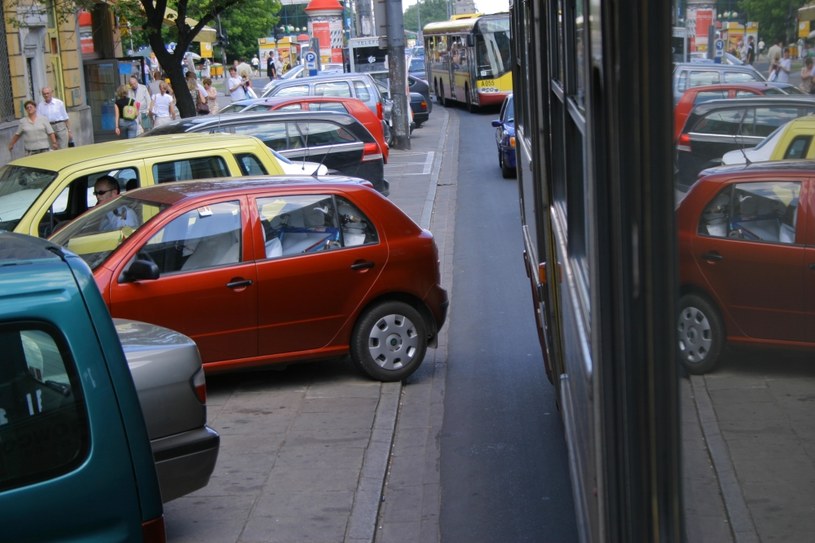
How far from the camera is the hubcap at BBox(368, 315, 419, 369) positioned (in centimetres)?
837

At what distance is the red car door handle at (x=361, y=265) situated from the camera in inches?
324

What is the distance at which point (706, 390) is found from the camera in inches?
68.2

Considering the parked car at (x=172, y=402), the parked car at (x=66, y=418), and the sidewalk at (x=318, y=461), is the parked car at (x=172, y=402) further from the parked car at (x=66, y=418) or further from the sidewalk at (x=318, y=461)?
the parked car at (x=66, y=418)

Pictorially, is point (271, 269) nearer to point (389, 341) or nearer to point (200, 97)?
point (389, 341)

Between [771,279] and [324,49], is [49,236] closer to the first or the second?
[771,279]

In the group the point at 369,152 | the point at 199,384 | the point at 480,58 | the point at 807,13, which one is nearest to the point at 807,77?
the point at 807,13

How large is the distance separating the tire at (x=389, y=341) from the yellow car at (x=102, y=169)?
9.09 ft

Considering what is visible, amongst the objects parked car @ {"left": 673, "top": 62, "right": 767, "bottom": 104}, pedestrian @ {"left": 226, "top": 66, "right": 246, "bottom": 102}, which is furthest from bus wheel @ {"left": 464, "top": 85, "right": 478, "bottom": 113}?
parked car @ {"left": 673, "top": 62, "right": 767, "bottom": 104}

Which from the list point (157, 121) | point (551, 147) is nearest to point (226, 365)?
point (551, 147)

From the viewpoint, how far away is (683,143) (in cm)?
181

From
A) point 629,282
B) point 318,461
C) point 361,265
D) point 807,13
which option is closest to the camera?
point 807,13

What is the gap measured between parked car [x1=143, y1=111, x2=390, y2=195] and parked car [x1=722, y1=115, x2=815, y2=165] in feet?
47.3

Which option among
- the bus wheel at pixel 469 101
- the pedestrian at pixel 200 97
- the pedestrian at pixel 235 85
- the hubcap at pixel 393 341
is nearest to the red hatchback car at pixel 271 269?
the hubcap at pixel 393 341

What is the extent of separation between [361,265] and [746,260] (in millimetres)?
6754
